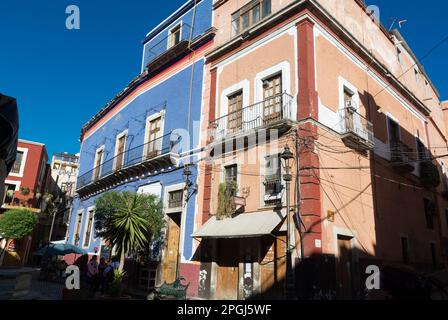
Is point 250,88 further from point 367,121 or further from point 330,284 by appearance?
point 330,284

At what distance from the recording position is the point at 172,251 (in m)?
14.5

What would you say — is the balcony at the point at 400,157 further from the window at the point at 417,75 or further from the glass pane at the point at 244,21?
the glass pane at the point at 244,21

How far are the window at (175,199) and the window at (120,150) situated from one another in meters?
5.44

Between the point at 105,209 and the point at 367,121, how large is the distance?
34.2ft

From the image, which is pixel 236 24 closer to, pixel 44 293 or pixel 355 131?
pixel 355 131

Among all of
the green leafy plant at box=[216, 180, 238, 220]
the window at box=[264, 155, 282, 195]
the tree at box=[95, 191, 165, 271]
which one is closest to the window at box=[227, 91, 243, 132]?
the window at box=[264, 155, 282, 195]

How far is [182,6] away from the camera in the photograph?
1819cm

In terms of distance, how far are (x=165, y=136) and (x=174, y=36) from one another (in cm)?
581

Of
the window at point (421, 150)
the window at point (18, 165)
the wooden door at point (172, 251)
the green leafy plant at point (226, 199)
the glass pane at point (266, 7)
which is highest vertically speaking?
the glass pane at point (266, 7)

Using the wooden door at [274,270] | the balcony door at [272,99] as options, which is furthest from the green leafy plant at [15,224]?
the balcony door at [272,99]

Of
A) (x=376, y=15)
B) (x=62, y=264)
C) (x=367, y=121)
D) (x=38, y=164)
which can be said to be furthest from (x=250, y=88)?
(x=38, y=164)

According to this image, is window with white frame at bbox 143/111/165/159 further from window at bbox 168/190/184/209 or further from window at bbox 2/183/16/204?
window at bbox 2/183/16/204

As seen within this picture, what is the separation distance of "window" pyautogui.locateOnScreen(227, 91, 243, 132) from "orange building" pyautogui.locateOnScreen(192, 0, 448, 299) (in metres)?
0.05

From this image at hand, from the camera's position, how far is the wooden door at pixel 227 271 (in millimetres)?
11625
